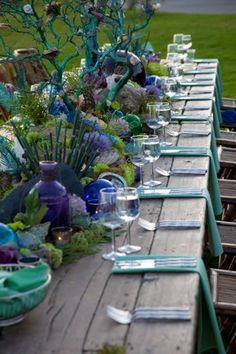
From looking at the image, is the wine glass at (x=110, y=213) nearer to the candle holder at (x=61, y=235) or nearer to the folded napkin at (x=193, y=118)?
the candle holder at (x=61, y=235)

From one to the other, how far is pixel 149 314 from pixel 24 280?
421 millimetres

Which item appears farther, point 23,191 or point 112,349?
point 23,191

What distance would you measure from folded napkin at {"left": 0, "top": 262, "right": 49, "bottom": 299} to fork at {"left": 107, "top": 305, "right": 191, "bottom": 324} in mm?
251

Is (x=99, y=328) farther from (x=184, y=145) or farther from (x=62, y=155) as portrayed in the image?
(x=184, y=145)

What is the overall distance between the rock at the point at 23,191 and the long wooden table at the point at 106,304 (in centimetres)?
30

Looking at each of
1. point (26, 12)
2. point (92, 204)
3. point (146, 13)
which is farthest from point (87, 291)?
point (146, 13)

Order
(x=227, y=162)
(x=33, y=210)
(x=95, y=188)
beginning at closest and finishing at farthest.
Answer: (x=33, y=210) < (x=95, y=188) < (x=227, y=162)

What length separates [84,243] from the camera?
3.50 meters

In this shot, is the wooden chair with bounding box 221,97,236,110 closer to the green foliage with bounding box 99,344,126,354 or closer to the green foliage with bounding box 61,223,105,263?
the green foliage with bounding box 61,223,105,263

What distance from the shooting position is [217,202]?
218 inches

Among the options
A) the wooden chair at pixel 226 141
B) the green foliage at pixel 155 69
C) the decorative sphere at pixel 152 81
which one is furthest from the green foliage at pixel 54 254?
the wooden chair at pixel 226 141

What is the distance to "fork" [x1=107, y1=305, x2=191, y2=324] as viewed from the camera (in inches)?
112

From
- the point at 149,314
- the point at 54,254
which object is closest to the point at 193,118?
the point at 54,254

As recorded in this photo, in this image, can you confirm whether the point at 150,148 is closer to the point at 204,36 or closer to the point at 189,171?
the point at 189,171
